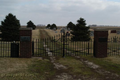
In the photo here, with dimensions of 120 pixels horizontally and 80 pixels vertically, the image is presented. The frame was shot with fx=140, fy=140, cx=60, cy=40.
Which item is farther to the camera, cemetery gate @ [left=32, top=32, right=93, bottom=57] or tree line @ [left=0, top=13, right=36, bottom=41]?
tree line @ [left=0, top=13, right=36, bottom=41]

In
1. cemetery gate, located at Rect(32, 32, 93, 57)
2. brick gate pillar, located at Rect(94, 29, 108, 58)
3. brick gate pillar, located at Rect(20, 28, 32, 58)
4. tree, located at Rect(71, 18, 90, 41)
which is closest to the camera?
brick gate pillar, located at Rect(20, 28, 32, 58)

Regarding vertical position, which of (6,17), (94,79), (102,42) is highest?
(6,17)

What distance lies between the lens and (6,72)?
7.00 metres

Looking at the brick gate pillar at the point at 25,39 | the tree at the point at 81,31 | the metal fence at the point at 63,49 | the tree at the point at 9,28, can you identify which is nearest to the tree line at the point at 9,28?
the tree at the point at 9,28

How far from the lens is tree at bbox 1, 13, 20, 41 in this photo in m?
25.8

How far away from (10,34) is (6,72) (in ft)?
65.8

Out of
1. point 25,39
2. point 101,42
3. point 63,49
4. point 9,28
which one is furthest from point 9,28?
point 101,42

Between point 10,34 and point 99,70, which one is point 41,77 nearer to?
point 99,70

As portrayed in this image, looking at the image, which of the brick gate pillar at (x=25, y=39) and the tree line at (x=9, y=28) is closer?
the brick gate pillar at (x=25, y=39)

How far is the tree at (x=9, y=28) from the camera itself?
1014 inches

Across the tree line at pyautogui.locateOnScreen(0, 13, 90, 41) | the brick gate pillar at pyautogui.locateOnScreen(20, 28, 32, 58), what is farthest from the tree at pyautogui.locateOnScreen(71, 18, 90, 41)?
the brick gate pillar at pyautogui.locateOnScreen(20, 28, 32, 58)

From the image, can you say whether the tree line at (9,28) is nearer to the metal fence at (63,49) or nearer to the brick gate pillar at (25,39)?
the metal fence at (63,49)

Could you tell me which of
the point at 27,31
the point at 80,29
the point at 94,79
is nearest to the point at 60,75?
the point at 94,79

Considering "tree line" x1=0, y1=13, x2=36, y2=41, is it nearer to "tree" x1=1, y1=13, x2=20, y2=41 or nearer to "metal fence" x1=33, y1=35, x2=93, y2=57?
"tree" x1=1, y1=13, x2=20, y2=41
